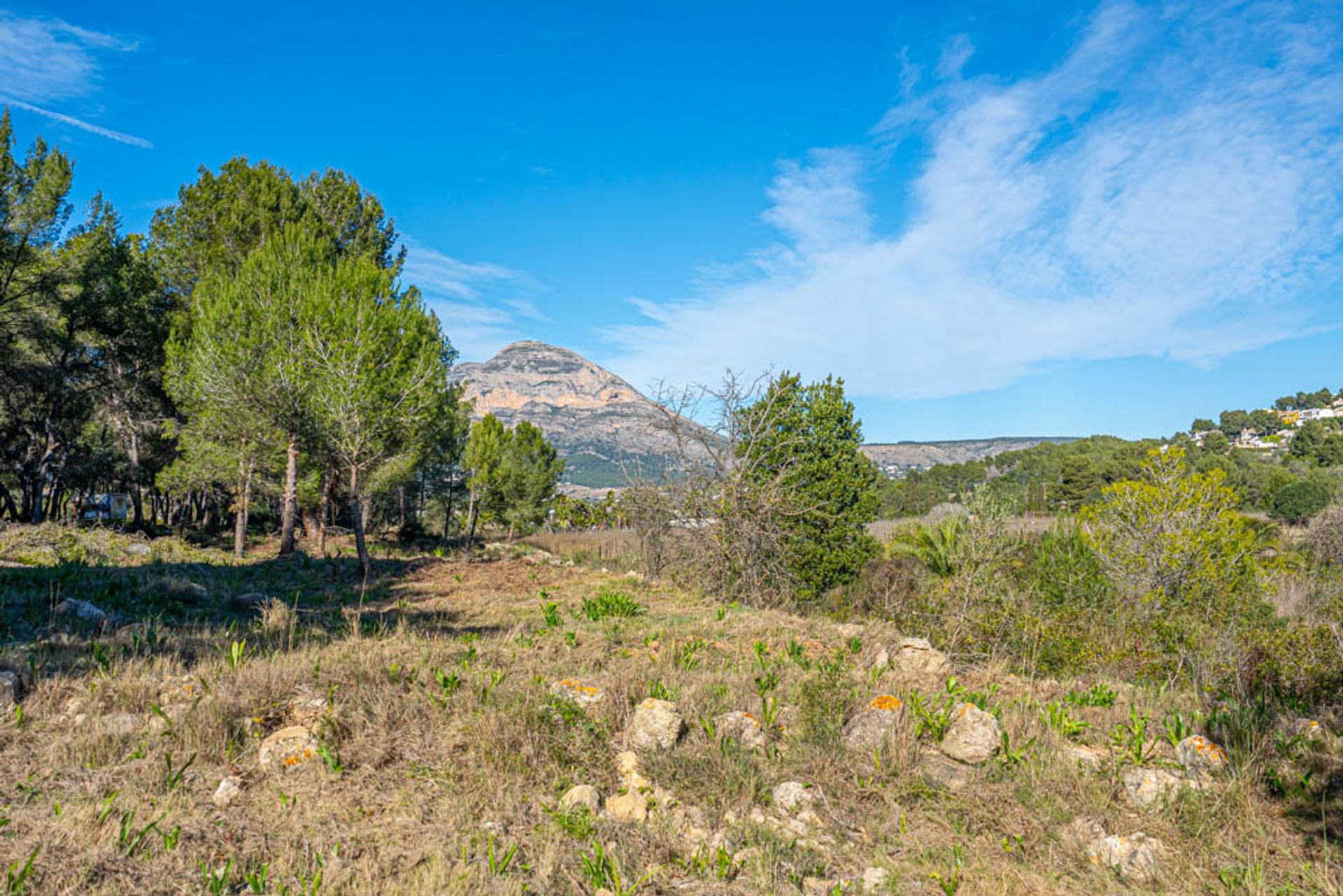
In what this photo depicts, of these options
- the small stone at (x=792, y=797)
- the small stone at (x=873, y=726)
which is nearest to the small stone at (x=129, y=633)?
the small stone at (x=792, y=797)

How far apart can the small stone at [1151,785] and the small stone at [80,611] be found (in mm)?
8554

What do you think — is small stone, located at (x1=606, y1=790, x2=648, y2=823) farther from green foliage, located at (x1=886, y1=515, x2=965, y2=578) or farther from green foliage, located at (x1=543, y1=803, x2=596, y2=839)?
green foliage, located at (x1=886, y1=515, x2=965, y2=578)

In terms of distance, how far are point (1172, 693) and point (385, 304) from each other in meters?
15.5

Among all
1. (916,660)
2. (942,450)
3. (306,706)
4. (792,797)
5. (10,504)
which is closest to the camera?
(792,797)

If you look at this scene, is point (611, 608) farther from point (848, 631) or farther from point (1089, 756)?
point (1089, 756)

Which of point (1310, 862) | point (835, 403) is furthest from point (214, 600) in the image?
point (835, 403)

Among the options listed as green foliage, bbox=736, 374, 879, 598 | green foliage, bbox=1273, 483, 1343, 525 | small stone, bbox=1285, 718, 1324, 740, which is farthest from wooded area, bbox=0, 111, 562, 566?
green foliage, bbox=1273, 483, 1343, 525

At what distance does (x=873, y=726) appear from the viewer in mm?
4824

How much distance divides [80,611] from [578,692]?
5.59m

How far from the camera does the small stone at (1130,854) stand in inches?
138

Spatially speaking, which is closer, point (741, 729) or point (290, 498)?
point (741, 729)

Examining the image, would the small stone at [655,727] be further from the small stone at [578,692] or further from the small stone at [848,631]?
the small stone at [848,631]

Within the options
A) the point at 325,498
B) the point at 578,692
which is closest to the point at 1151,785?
the point at 578,692

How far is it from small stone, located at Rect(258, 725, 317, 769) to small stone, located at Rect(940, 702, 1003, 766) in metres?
4.14
